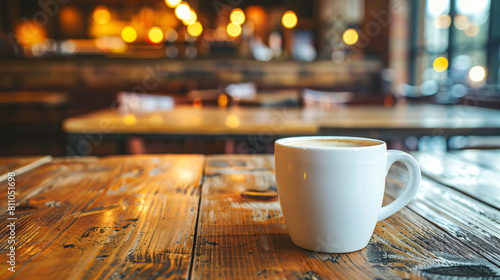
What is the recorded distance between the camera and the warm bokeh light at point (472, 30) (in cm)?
503

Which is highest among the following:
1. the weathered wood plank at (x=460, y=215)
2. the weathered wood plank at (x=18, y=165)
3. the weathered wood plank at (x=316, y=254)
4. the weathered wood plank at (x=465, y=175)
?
the weathered wood plank at (x=18, y=165)

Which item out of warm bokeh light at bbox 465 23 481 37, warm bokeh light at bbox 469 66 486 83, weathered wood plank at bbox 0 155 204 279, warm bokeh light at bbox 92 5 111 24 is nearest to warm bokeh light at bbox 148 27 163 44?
warm bokeh light at bbox 92 5 111 24

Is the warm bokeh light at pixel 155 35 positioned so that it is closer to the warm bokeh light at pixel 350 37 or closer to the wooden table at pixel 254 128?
the warm bokeh light at pixel 350 37

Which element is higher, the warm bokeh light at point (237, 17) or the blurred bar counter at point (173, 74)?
the warm bokeh light at point (237, 17)

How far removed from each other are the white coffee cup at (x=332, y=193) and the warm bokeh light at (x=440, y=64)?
20.0 ft

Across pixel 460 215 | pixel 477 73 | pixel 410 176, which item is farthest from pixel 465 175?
pixel 477 73

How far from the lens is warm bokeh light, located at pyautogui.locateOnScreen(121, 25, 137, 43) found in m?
9.60

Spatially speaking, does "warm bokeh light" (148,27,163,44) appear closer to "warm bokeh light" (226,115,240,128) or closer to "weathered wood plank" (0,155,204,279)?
"warm bokeh light" (226,115,240,128)

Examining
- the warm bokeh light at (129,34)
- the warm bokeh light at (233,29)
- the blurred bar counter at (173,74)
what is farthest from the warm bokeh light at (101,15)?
the blurred bar counter at (173,74)

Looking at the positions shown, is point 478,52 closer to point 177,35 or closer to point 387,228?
point 387,228

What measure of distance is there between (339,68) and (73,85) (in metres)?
3.63

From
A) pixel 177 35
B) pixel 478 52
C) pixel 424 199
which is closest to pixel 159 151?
pixel 424 199

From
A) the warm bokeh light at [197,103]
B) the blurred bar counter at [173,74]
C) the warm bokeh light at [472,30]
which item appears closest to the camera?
the warm bokeh light at [197,103]

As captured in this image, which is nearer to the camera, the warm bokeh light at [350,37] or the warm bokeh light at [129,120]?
the warm bokeh light at [129,120]
